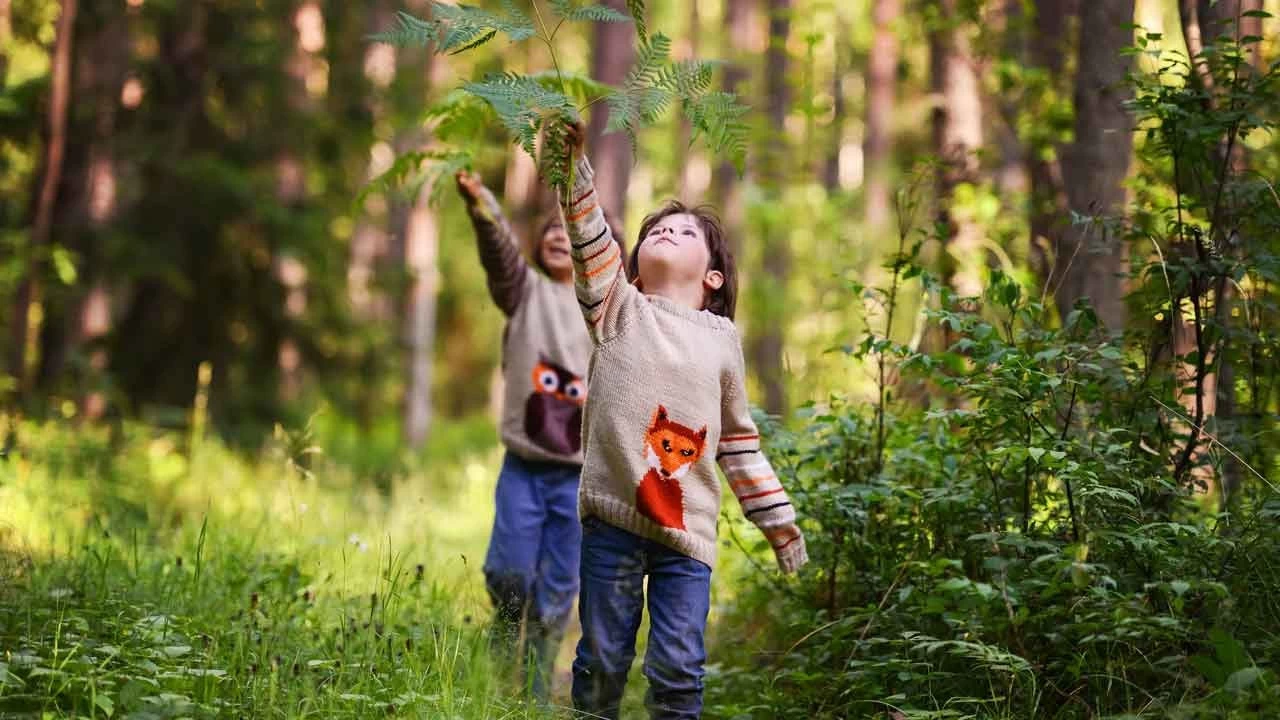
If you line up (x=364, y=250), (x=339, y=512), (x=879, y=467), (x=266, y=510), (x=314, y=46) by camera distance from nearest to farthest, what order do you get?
(x=879, y=467) → (x=266, y=510) → (x=339, y=512) → (x=314, y=46) → (x=364, y=250)

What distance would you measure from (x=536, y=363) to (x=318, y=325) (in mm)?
5951

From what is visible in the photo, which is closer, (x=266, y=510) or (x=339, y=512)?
(x=266, y=510)

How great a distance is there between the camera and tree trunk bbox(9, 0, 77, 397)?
9.20 metres

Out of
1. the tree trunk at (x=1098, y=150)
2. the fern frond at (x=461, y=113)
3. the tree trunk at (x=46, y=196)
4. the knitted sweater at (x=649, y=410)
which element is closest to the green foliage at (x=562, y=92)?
the knitted sweater at (x=649, y=410)

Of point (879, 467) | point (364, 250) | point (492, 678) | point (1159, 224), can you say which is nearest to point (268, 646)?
point (492, 678)

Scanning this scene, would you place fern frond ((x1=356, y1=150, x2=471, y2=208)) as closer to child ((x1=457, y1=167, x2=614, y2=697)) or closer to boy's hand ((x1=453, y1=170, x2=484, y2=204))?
boy's hand ((x1=453, y1=170, x2=484, y2=204))

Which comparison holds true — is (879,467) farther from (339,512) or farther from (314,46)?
(314,46)

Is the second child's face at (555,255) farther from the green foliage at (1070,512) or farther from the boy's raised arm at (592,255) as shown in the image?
the boy's raised arm at (592,255)

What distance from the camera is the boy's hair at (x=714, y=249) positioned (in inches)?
162

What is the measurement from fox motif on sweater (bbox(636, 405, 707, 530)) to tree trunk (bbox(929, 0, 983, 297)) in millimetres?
4582

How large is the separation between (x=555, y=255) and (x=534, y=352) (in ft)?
1.68

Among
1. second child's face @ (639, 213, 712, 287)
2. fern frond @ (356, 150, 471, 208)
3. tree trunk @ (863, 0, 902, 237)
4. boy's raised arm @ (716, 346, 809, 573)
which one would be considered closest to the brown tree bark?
tree trunk @ (863, 0, 902, 237)

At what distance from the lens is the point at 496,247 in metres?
5.25

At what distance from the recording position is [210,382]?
1049 centimetres
